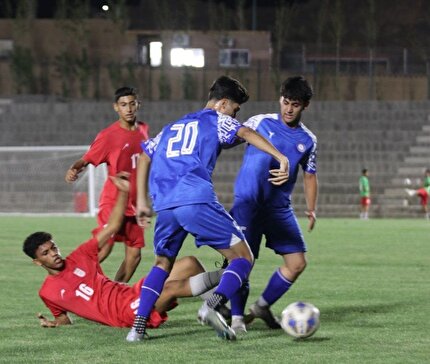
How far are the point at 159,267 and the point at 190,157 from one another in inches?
31.4

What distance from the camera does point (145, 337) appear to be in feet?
25.7

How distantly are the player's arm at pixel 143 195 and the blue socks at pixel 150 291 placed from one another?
412mm

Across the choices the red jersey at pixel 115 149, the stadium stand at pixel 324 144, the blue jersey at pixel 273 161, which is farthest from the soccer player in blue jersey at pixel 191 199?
the stadium stand at pixel 324 144

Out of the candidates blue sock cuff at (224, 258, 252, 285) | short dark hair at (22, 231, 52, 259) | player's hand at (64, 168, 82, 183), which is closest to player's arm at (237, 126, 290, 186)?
blue sock cuff at (224, 258, 252, 285)

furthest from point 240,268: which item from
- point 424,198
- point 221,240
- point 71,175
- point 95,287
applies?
point 424,198

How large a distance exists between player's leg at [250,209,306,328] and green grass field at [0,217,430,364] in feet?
0.85

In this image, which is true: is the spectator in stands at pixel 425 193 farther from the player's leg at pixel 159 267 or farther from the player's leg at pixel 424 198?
the player's leg at pixel 159 267

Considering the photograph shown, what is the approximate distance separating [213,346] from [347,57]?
127 feet

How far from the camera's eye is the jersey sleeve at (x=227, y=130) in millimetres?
7539

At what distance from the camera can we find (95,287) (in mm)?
8469

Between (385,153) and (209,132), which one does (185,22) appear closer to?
(385,153)

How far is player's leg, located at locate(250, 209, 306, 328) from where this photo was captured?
8719 millimetres

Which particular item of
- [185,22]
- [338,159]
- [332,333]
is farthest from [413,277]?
[185,22]

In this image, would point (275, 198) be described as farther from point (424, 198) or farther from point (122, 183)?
point (424, 198)
